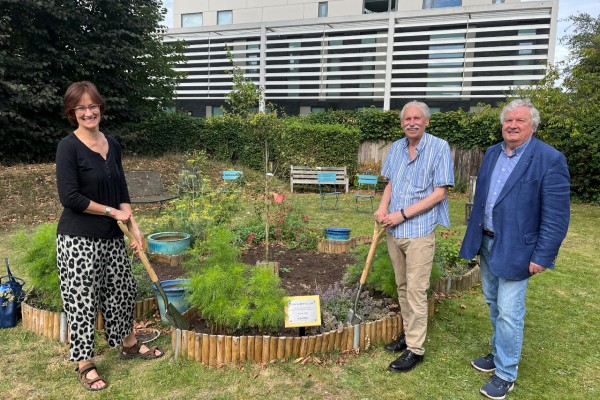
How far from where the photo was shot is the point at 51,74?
11.2 meters

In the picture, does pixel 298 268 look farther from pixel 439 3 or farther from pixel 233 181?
pixel 439 3

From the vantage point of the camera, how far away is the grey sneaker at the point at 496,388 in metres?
2.73

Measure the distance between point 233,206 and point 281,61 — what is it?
1423cm

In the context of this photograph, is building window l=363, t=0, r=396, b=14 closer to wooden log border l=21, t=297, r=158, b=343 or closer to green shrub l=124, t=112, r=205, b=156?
green shrub l=124, t=112, r=205, b=156

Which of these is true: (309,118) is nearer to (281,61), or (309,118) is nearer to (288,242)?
(281,61)

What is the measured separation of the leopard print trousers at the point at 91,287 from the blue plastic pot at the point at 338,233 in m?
3.25

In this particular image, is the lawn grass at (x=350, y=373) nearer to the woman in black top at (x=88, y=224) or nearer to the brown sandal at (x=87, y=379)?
the brown sandal at (x=87, y=379)

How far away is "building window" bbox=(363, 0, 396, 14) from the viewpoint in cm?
1884

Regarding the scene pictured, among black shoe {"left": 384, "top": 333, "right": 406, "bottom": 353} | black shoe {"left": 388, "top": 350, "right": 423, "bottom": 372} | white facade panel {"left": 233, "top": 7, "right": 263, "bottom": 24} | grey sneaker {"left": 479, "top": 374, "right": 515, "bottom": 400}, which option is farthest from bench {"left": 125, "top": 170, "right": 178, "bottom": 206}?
white facade panel {"left": 233, "top": 7, "right": 263, "bottom": 24}

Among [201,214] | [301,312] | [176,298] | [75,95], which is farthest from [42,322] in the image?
[201,214]

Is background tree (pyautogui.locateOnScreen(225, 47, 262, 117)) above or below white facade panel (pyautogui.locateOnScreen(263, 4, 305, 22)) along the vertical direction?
below

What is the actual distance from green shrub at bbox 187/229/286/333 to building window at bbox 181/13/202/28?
22121mm

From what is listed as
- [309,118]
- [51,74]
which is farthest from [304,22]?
[51,74]

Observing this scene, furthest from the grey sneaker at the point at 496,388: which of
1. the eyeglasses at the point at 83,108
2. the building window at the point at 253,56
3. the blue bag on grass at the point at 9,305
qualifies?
the building window at the point at 253,56
